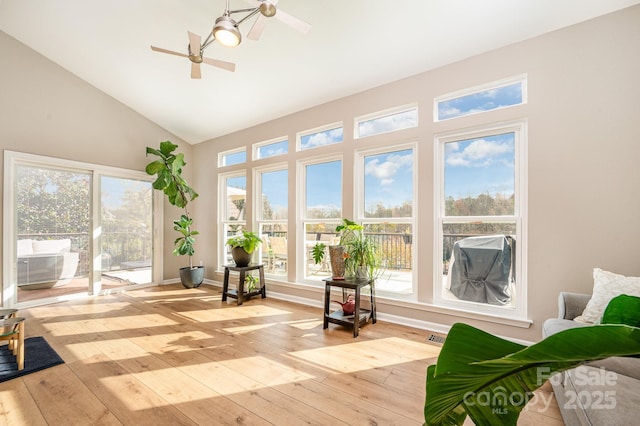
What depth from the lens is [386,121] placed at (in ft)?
11.8

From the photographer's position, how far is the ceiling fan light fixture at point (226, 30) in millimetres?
2260

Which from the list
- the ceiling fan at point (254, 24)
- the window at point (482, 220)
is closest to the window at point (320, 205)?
the window at point (482, 220)

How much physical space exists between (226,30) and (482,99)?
2570 millimetres

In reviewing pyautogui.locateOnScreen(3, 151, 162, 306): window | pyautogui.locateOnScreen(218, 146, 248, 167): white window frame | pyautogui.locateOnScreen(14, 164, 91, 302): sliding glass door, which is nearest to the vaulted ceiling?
pyautogui.locateOnScreen(218, 146, 248, 167): white window frame

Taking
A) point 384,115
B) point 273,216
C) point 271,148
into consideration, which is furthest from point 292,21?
point 273,216

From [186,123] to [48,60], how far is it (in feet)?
6.49

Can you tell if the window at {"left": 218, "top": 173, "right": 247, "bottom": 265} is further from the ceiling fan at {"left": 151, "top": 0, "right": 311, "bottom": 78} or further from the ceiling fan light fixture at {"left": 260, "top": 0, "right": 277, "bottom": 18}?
the ceiling fan light fixture at {"left": 260, "top": 0, "right": 277, "bottom": 18}

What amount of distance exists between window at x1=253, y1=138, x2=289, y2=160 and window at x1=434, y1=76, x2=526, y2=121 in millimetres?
2341

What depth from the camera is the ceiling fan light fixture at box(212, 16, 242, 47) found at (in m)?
2.26

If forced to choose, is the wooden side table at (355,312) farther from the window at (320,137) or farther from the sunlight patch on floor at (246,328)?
the window at (320,137)

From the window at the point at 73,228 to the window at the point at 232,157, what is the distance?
141cm

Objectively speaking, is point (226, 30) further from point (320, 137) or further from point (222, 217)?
point (222, 217)

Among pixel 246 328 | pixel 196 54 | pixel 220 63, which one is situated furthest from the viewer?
pixel 246 328

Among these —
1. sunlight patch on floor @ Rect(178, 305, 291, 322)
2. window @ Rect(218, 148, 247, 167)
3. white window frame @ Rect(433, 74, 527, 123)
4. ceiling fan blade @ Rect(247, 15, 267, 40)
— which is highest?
ceiling fan blade @ Rect(247, 15, 267, 40)
